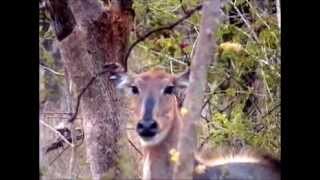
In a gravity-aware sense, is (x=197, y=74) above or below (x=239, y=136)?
above

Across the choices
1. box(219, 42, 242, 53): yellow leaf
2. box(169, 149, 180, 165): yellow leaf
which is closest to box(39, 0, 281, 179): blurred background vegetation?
box(219, 42, 242, 53): yellow leaf

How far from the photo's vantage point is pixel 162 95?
2049mm

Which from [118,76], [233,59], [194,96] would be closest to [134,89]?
[118,76]

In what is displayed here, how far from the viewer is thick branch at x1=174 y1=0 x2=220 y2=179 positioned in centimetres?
198

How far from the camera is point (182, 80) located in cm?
206

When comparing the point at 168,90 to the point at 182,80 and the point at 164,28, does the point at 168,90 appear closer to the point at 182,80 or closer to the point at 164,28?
the point at 182,80

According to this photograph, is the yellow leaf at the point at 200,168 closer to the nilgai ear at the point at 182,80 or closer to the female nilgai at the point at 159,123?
the female nilgai at the point at 159,123

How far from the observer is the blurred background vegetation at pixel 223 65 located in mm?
2176

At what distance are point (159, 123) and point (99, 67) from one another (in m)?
0.26
